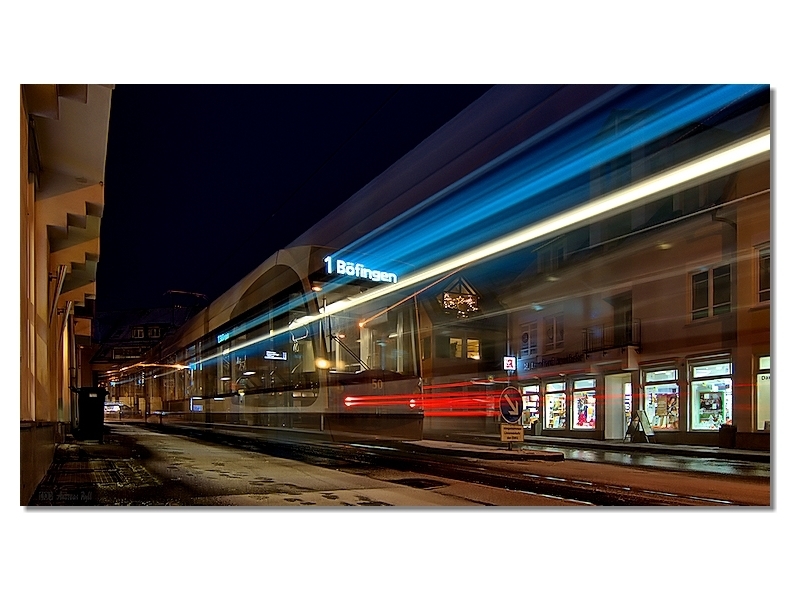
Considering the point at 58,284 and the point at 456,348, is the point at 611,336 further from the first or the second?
the point at 58,284

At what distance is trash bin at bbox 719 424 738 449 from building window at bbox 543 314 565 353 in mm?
1117

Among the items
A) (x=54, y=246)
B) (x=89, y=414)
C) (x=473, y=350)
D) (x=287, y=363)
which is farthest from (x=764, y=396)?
(x=54, y=246)

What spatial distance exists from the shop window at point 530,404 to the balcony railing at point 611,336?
1.42ft

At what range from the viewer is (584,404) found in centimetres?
408

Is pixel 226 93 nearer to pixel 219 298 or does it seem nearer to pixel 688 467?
pixel 219 298

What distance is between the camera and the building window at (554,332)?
172 inches

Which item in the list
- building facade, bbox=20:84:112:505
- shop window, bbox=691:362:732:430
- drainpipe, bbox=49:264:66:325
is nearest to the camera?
building facade, bbox=20:84:112:505

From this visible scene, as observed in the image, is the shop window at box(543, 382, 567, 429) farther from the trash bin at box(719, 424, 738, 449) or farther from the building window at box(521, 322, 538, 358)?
the trash bin at box(719, 424, 738, 449)

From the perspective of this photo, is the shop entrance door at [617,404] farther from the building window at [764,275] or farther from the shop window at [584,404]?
the building window at [764,275]

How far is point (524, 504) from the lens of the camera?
11.7 ft

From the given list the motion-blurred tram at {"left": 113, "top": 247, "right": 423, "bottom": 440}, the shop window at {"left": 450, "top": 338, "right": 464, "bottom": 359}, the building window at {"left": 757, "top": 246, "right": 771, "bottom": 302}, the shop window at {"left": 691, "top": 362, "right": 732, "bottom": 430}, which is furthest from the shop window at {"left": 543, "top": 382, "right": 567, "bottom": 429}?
the building window at {"left": 757, "top": 246, "right": 771, "bottom": 302}

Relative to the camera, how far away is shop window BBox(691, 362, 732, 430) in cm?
364

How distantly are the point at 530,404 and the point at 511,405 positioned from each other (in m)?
0.12
